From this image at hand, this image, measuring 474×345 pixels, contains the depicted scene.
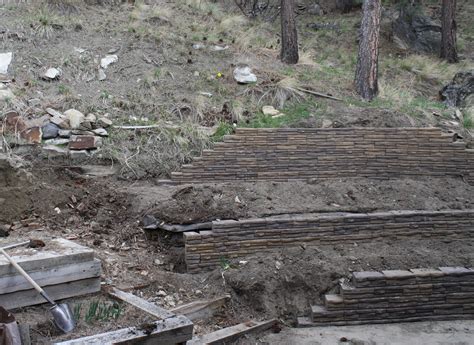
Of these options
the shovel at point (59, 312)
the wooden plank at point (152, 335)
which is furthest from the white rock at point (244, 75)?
the shovel at point (59, 312)

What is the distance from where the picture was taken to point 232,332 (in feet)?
19.1

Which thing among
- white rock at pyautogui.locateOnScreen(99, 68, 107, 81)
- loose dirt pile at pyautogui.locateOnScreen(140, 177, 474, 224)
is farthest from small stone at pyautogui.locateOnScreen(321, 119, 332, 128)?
white rock at pyautogui.locateOnScreen(99, 68, 107, 81)

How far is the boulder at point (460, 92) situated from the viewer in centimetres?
1159

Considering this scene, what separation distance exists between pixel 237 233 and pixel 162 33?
20.2 ft

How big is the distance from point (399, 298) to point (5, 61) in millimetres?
7205

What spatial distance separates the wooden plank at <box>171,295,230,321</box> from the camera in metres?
5.89

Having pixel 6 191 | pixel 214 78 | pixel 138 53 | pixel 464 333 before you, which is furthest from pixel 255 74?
pixel 464 333

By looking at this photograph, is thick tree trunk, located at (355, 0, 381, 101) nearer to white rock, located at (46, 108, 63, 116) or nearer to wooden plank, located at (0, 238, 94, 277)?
white rock, located at (46, 108, 63, 116)

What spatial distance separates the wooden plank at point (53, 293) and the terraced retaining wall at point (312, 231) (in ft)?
5.07

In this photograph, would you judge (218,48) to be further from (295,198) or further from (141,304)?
(141,304)

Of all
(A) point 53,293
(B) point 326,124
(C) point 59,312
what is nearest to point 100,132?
(B) point 326,124

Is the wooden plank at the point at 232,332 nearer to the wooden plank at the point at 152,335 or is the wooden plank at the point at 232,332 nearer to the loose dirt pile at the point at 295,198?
the wooden plank at the point at 152,335

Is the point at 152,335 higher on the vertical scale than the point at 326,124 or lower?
lower

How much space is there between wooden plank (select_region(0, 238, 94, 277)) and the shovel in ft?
0.40
